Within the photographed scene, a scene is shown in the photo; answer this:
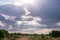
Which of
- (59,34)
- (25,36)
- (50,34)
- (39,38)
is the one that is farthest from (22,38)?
(59,34)

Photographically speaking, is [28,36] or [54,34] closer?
[28,36]

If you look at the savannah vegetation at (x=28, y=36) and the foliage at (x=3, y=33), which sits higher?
the foliage at (x=3, y=33)

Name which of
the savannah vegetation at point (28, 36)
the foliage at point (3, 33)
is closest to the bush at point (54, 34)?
the savannah vegetation at point (28, 36)

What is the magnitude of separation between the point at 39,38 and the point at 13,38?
10.7ft

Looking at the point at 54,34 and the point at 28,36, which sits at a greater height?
the point at 54,34

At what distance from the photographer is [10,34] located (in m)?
20.7

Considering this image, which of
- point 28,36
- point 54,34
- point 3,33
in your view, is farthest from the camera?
point 54,34

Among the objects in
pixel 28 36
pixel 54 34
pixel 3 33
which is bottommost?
pixel 28 36

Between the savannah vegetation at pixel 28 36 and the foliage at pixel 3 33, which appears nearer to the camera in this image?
the savannah vegetation at pixel 28 36

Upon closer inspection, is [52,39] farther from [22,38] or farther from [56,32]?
[22,38]

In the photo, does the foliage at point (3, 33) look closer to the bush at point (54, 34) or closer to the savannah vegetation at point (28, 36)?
the savannah vegetation at point (28, 36)

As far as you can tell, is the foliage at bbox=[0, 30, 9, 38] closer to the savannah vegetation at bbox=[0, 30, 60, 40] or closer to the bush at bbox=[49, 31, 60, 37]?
the savannah vegetation at bbox=[0, 30, 60, 40]

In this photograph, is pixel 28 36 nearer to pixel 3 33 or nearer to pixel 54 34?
pixel 3 33

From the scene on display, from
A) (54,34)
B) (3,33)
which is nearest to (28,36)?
(3,33)
